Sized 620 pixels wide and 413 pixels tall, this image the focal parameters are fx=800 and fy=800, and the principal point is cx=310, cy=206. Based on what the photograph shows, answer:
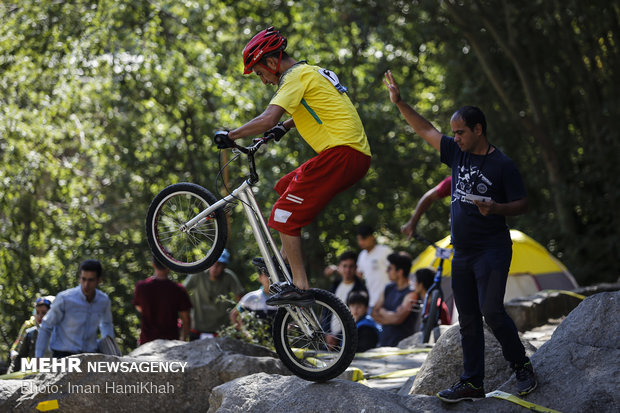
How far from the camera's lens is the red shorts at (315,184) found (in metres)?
5.10

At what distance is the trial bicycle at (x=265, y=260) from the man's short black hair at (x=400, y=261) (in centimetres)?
364

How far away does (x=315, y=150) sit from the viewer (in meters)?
5.11

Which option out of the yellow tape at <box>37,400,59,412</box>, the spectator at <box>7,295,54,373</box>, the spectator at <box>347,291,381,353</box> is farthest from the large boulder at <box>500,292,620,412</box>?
the spectator at <box>7,295,54,373</box>

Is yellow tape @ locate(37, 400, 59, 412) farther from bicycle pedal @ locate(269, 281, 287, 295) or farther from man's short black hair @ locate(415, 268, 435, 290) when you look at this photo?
man's short black hair @ locate(415, 268, 435, 290)

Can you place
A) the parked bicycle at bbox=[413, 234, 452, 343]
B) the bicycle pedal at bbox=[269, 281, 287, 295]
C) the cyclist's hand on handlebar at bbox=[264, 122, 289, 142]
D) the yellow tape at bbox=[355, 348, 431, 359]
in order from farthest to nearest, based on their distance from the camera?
the parked bicycle at bbox=[413, 234, 452, 343] < the yellow tape at bbox=[355, 348, 431, 359] < the cyclist's hand on handlebar at bbox=[264, 122, 289, 142] < the bicycle pedal at bbox=[269, 281, 287, 295]

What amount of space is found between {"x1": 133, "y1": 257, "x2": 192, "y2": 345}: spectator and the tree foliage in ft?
11.2

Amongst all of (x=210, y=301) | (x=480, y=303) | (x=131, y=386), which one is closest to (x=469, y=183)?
(x=480, y=303)

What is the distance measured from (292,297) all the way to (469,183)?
133cm

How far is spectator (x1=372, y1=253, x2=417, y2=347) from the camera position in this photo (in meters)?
9.10

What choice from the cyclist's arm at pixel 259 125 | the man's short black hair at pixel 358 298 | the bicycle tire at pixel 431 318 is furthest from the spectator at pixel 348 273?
the cyclist's arm at pixel 259 125

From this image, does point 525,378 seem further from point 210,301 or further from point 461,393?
point 210,301

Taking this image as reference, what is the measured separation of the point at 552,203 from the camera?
16.0 metres

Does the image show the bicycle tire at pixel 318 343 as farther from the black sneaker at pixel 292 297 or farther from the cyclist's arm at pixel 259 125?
the cyclist's arm at pixel 259 125

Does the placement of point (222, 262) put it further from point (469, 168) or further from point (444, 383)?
point (469, 168)
